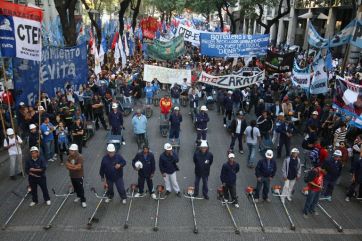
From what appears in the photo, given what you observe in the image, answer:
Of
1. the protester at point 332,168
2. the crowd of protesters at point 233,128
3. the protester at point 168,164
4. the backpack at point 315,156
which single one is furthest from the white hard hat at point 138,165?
the backpack at point 315,156

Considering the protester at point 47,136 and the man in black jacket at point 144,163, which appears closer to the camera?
the man in black jacket at point 144,163

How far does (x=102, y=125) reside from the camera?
15.5 metres

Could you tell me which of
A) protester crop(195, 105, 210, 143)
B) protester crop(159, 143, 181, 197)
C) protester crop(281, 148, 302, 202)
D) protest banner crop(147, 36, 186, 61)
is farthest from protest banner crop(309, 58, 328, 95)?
protest banner crop(147, 36, 186, 61)

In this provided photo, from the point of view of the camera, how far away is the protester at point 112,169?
870 centimetres

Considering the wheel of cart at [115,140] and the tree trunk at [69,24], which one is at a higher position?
the tree trunk at [69,24]

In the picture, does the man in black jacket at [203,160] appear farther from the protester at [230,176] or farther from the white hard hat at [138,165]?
the white hard hat at [138,165]

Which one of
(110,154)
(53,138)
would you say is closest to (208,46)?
(53,138)

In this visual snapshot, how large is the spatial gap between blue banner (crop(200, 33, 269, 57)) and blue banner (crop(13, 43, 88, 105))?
22.6ft

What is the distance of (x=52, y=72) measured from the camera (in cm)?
1341

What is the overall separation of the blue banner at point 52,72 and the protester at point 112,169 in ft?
15.5

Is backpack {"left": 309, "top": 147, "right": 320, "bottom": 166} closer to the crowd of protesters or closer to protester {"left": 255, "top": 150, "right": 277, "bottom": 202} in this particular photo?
the crowd of protesters

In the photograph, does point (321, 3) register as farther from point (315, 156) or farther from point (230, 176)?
point (230, 176)

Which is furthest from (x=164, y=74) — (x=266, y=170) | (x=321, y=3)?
(x=321, y=3)

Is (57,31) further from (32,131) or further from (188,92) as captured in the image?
(32,131)
